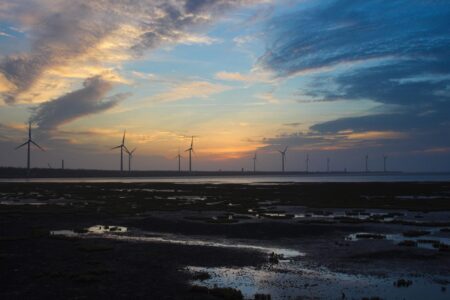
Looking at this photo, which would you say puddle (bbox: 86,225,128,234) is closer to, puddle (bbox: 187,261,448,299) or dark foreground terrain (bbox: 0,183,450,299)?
dark foreground terrain (bbox: 0,183,450,299)

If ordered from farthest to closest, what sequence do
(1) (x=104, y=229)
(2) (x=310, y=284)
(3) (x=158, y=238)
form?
1. (1) (x=104, y=229)
2. (3) (x=158, y=238)
3. (2) (x=310, y=284)

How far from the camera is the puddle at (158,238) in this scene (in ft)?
101

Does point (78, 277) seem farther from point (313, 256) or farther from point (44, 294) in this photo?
point (313, 256)

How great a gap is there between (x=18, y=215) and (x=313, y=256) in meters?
37.7

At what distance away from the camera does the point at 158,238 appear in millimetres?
36219

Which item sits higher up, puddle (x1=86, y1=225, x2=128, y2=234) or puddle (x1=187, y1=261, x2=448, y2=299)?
puddle (x1=187, y1=261, x2=448, y2=299)

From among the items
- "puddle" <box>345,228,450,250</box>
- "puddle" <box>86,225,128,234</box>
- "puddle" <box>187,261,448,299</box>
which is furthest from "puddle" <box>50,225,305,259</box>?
"puddle" <box>345,228,450,250</box>

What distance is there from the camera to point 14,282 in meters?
20.8

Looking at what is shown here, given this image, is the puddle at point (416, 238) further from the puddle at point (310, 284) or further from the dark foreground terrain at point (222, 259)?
the puddle at point (310, 284)

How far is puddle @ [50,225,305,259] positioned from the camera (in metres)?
30.7

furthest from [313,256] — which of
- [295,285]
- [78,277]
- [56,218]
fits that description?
[56,218]

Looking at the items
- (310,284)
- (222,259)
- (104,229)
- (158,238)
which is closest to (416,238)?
(222,259)

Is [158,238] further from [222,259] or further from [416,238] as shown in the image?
[416,238]

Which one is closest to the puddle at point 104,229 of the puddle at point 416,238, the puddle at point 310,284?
the puddle at point 310,284
